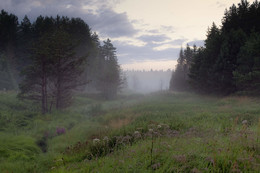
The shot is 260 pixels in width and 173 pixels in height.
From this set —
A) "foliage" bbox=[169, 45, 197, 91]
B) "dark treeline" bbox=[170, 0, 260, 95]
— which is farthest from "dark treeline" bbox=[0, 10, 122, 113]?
"foliage" bbox=[169, 45, 197, 91]

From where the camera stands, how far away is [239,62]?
21719mm

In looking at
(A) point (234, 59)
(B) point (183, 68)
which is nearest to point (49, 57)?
(A) point (234, 59)

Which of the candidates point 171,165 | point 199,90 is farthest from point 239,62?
point 171,165

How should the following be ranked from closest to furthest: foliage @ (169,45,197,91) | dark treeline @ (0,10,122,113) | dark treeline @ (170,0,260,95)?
dark treeline @ (0,10,122,113) < dark treeline @ (170,0,260,95) < foliage @ (169,45,197,91)

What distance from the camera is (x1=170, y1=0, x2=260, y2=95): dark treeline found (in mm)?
19875

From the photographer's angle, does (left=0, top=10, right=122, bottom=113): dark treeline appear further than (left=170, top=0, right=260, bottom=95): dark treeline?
No

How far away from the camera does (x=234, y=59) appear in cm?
2344

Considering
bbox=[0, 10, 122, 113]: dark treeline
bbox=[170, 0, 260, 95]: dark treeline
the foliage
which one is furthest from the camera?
the foliage

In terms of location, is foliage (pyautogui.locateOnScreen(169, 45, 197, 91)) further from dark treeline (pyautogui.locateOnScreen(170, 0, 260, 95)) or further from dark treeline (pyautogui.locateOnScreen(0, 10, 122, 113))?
dark treeline (pyautogui.locateOnScreen(0, 10, 122, 113))

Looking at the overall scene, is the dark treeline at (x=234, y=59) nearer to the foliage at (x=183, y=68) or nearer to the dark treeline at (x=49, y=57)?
the dark treeline at (x=49, y=57)

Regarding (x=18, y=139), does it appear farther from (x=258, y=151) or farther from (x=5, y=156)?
(x=258, y=151)

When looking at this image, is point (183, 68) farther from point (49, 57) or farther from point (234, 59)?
→ point (49, 57)

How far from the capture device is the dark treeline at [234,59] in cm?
1988

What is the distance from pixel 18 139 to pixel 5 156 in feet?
6.39
